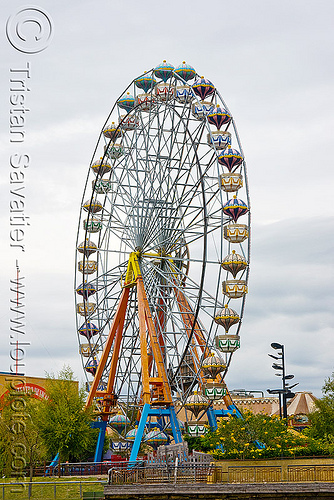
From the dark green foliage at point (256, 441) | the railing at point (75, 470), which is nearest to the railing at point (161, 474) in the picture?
the dark green foliage at point (256, 441)

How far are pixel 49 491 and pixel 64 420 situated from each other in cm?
700

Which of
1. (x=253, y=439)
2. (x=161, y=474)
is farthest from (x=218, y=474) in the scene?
(x=253, y=439)

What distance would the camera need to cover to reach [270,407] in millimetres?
70438

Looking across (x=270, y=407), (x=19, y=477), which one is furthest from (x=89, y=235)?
(x=270, y=407)

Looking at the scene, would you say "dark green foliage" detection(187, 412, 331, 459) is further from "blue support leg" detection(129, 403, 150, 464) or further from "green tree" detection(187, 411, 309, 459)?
"blue support leg" detection(129, 403, 150, 464)

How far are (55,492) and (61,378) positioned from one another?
35.9 feet

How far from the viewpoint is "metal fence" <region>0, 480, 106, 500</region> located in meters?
29.6

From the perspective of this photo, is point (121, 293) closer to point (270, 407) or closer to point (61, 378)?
point (61, 378)

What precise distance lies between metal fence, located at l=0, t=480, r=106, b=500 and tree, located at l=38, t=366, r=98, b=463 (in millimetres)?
5961

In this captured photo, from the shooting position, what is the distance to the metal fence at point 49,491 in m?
29.6

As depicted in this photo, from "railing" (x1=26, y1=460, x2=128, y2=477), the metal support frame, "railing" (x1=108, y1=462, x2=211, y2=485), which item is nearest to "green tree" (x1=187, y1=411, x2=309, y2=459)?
the metal support frame

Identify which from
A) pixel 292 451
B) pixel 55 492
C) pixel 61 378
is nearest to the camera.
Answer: pixel 55 492

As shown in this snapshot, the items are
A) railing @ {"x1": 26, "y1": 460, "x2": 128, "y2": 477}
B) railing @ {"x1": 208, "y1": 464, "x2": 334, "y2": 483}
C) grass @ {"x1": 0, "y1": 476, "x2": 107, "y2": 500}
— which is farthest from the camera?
railing @ {"x1": 26, "y1": 460, "x2": 128, "y2": 477}

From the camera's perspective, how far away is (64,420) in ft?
123
